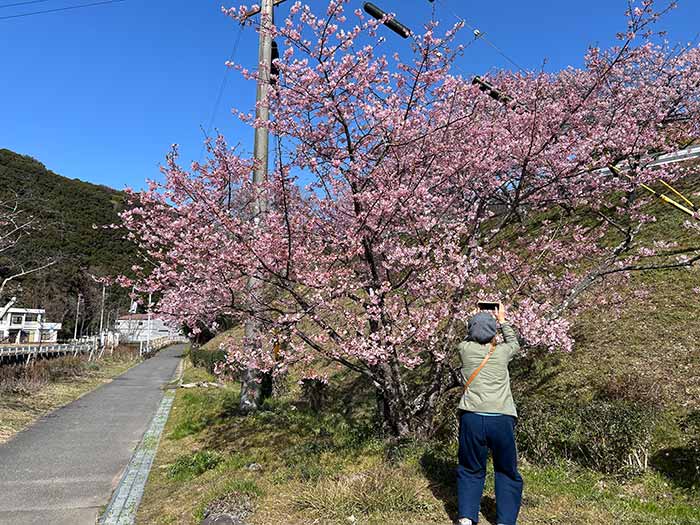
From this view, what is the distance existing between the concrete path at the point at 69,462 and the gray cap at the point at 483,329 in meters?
4.12

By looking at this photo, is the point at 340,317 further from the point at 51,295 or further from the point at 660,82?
the point at 51,295

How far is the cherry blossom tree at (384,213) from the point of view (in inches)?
209

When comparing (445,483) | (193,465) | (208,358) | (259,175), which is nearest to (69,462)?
(193,465)

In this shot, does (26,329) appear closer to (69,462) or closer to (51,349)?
(51,349)

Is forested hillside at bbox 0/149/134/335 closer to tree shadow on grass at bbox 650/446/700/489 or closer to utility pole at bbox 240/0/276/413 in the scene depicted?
utility pole at bbox 240/0/276/413

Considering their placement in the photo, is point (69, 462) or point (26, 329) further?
point (26, 329)

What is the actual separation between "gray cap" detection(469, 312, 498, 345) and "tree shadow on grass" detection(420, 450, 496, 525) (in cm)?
141

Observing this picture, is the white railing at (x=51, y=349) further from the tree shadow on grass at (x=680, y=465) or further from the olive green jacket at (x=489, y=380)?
the tree shadow on grass at (x=680, y=465)

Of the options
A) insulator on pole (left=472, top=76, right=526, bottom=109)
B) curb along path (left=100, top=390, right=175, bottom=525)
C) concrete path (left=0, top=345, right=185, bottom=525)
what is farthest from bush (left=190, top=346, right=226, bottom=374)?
insulator on pole (left=472, top=76, right=526, bottom=109)

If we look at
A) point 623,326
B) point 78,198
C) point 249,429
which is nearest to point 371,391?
point 249,429

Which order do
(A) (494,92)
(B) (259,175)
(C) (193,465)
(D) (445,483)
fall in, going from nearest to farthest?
(D) (445,483) < (C) (193,465) < (A) (494,92) < (B) (259,175)

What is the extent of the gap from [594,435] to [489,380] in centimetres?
191

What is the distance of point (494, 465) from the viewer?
3.66m

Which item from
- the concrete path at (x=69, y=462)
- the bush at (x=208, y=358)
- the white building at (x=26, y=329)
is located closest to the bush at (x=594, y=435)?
the concrete path at (x=69, y=462)
